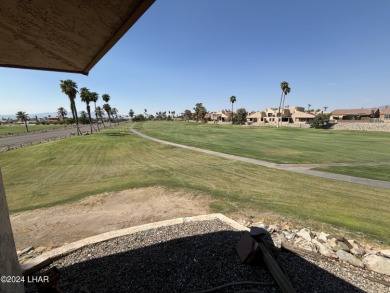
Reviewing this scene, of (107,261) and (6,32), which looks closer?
(6,32)

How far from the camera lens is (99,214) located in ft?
31.5

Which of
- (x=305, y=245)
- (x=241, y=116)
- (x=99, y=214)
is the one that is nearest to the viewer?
(x=305, y=245)

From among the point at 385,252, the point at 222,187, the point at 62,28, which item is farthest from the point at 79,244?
the point at 385,252

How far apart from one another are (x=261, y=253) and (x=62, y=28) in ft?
20.9

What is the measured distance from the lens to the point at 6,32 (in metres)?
3.51

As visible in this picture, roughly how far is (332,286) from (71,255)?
677cm

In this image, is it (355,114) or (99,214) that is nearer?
(99,214)

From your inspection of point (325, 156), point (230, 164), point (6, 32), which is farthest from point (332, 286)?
point (325, 156)

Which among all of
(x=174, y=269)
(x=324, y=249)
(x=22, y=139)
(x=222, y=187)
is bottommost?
(x=22, y=139)

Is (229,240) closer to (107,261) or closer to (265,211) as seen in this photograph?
(107,261)

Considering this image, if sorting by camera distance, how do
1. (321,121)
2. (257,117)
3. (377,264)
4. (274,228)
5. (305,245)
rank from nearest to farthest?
(377,264), (305,245), (274,228), (321,121), (257,117)

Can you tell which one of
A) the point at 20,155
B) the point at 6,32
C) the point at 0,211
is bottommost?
the point at 20,155

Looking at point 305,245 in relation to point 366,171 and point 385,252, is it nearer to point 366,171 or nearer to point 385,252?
point 385,252

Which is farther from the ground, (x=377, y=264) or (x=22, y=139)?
(x=377, y=264)
